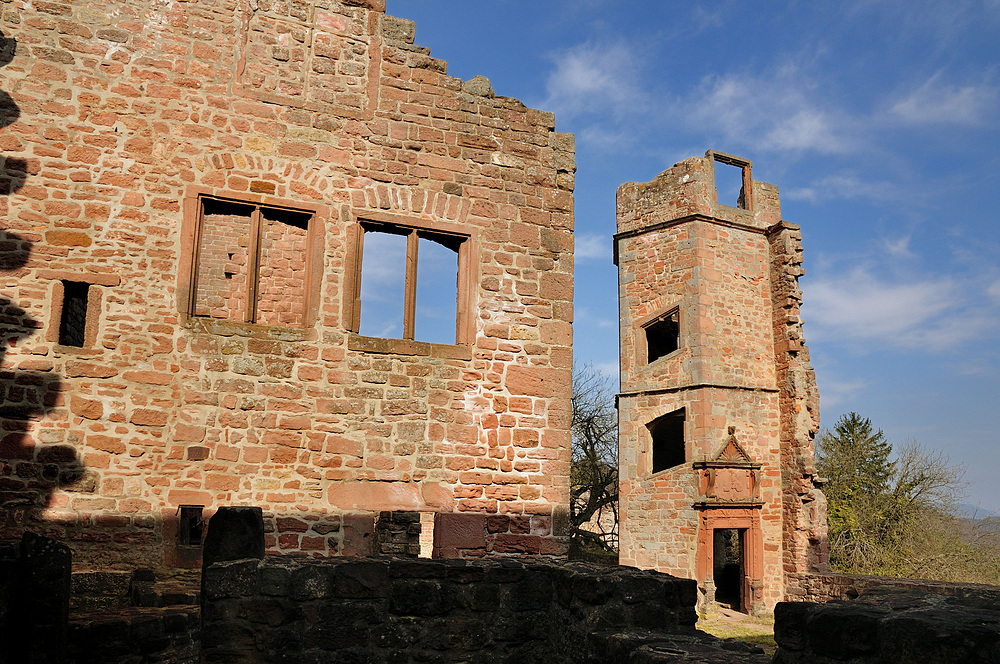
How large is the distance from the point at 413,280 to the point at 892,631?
6.21 metres

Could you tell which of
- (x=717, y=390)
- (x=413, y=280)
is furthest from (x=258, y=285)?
(x=717, y=390)

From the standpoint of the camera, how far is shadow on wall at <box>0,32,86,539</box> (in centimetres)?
605

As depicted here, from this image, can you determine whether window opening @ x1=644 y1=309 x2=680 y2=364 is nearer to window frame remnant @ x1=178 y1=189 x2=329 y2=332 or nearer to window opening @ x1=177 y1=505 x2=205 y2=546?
window frame remnant @ x1=178 y1=189 x2=329 y2=332

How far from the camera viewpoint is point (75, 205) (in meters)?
6.61

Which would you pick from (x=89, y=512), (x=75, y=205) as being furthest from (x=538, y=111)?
(x=89, y=512)

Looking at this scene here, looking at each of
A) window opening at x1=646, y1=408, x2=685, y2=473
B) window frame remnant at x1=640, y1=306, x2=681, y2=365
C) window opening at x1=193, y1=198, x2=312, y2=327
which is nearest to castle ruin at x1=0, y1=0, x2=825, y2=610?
window opening at x1=193, y1=198, x2=312, y2=327

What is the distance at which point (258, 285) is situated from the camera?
7.23m

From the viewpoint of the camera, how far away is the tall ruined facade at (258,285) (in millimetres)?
6355

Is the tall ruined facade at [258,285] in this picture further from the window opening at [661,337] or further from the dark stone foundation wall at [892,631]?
the window opening at [661,337]

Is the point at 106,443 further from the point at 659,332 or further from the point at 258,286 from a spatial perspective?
the point at 659,332

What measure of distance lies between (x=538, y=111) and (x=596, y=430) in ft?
67.0

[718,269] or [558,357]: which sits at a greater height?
[718,269]

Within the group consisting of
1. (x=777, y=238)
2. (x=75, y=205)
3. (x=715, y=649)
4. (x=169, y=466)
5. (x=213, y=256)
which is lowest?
(x=715, y=649)

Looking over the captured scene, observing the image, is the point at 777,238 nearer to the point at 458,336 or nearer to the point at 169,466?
the point at 458,336
